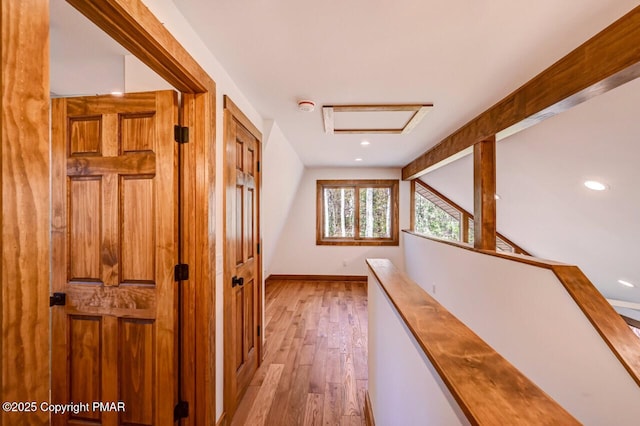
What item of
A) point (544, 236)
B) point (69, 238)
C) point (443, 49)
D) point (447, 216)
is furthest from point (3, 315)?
point (447, 216)

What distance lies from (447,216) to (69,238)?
5.84 m

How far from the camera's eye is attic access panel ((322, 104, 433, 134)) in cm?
224

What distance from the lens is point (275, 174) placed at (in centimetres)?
344

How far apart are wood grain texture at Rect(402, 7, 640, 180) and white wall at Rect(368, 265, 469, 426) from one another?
1.49 metres

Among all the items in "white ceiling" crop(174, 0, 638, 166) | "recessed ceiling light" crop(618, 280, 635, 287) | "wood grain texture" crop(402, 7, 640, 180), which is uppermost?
"white ceiling" crop(174, 0, 638, 166)

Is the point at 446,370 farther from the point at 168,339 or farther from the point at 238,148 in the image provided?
the point at 238,148

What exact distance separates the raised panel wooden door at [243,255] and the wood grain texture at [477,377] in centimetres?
128

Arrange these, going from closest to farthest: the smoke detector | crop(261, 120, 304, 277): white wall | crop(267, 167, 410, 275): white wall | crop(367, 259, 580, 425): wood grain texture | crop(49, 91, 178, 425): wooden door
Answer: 1. crop(367, 259, 580, 425): wood grain texture
2. crop(49, 91, 178, 425): wooden door
3. the smoke detector
4. crop(261, 120, 304, 277): white wall
5. crop(267, 167, 410, 275): white wall

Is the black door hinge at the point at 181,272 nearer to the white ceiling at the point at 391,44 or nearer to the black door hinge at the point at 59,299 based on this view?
the black door hinge at the point at 59,299

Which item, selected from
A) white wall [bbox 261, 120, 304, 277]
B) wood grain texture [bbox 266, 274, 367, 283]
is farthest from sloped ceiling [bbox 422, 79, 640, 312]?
wood grain texture [bbox 266, 274, 367, 283]

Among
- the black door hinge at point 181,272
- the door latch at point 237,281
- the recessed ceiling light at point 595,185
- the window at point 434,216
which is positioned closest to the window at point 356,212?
the window at point 434,216

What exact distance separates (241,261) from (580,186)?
3245mm

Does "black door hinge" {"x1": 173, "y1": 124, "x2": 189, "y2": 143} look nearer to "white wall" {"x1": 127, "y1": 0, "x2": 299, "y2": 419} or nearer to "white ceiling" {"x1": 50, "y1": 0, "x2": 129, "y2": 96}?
"white wall" {"x1": 127, "y1": 0, "x2": 299, "y2": 419}

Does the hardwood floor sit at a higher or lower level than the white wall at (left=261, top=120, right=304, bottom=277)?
lower
